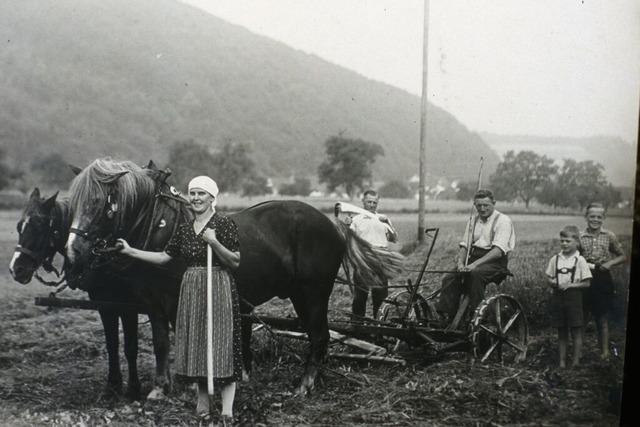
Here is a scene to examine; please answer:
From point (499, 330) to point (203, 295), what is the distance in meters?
2.32

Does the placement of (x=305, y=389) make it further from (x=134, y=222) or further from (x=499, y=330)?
(x=134, y=222)

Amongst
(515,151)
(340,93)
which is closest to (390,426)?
(515,151)

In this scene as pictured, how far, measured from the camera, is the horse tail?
191 inches

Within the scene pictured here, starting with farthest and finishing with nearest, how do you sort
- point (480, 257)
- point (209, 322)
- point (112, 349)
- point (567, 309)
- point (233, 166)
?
point (233, 166) → point (480, 257) → point (112, 349) → point (567, 309) → point (209, 322)

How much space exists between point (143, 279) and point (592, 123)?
359cm

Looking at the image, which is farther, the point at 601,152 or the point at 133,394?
the point at 133,394

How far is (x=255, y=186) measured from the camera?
4.96 metres

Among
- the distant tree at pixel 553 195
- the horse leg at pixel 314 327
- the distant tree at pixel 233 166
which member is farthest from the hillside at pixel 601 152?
the distant tree at pixel 233 166

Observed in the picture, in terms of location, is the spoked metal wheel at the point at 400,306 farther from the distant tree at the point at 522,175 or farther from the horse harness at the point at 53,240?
the horse harness at the point at 53,240

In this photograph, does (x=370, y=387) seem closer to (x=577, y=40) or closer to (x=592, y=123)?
(x=592, y=123)

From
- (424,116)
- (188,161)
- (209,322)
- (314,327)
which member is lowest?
(314,327)

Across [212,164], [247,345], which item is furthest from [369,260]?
[212,164]

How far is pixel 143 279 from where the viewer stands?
428 cm

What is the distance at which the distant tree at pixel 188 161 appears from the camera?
479 centimetres
